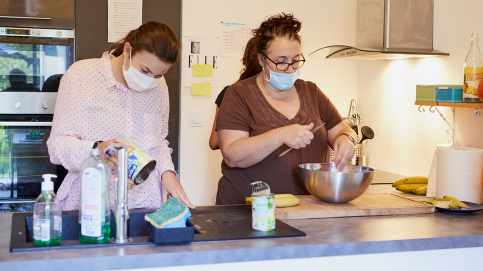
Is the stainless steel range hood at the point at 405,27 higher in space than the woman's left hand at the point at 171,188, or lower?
higher

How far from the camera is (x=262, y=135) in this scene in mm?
2215

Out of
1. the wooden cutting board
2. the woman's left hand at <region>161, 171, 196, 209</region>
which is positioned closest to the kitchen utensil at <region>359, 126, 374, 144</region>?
the wooden cutting board

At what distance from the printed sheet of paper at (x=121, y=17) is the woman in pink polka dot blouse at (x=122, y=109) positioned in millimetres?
1159

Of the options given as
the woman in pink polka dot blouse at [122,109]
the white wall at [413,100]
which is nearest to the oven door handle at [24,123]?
the woman in pink polka dot blouse at [122,109]

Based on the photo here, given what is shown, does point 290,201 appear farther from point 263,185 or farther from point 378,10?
point 378,10

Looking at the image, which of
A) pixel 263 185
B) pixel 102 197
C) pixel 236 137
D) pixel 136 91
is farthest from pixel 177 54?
pixel 102 197

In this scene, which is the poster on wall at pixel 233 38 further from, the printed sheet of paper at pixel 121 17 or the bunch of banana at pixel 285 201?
the bunch of banana at pixel 285 201

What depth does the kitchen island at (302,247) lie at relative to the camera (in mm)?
1479

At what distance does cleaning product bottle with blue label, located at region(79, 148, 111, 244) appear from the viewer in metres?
1.59

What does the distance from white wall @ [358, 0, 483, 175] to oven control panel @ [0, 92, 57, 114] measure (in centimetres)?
198

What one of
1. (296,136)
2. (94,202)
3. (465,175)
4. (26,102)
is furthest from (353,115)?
(94,202)

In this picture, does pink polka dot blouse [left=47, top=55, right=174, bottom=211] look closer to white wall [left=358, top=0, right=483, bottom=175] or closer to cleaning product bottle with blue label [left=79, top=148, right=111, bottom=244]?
cleaning product bottle with blue label [left=79, top=148, right=111, bottom=244]

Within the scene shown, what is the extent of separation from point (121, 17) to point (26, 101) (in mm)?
709

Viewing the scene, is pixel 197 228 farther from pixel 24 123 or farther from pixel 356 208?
pixel 24 123
